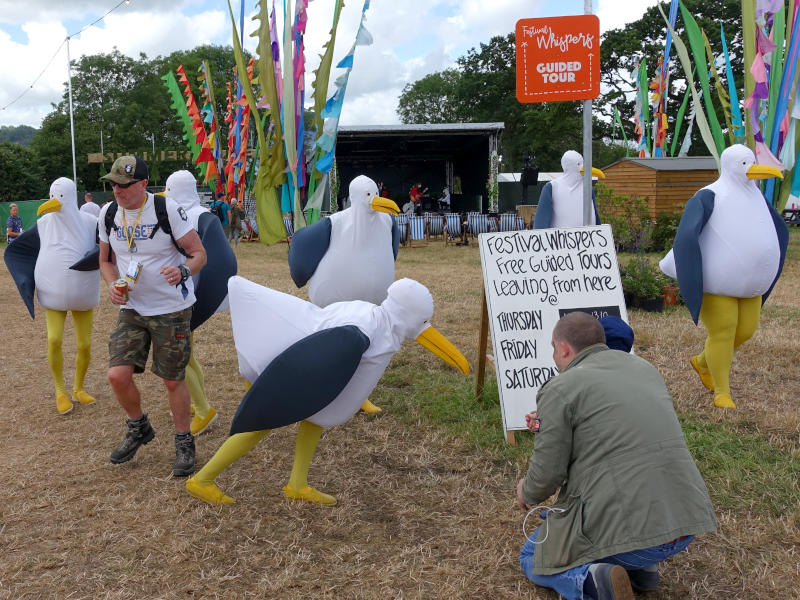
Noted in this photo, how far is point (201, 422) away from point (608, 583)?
2.75 m

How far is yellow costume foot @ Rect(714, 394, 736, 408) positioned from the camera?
4191 mm

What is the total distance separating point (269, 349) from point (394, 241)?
1690mm

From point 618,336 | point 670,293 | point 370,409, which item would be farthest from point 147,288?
point 670,293

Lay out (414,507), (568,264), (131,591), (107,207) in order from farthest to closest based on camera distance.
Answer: (568,264) < (107,207) < (414,507) < (131,591)

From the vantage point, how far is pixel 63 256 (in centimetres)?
447

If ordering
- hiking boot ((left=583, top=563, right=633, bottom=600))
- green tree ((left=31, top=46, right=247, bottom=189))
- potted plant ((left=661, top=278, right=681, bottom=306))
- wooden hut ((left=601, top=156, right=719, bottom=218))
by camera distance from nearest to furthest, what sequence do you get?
1. hiking boot ((left=583, top=563, right=633, bottom=600))
2. potted plant ((left=661, top=278, right=681, bottom=306))
3. wooden hut ((left=601, top=156, right=719, bottom=218))
4. green tree ((left=31, top=46, right=247, bottom=189))

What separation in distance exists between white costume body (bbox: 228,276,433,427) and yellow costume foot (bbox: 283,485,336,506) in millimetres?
414

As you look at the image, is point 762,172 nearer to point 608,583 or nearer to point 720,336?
point 720,336


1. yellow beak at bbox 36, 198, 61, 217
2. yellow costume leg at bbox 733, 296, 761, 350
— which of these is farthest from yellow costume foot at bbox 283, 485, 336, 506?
yellow costume leg at bbox 733, 296, 761, 350

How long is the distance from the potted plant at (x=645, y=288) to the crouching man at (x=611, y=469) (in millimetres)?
5480

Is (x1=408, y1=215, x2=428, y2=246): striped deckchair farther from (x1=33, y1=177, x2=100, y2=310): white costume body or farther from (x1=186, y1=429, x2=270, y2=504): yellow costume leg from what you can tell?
(x1=186, y1=429, x2=270, y2=504): yellow costume leg

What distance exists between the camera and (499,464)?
3488 millimetres

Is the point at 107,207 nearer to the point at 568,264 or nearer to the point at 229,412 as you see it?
the point at 229,412

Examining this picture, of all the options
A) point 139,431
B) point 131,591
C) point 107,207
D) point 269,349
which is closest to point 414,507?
point 269,349
